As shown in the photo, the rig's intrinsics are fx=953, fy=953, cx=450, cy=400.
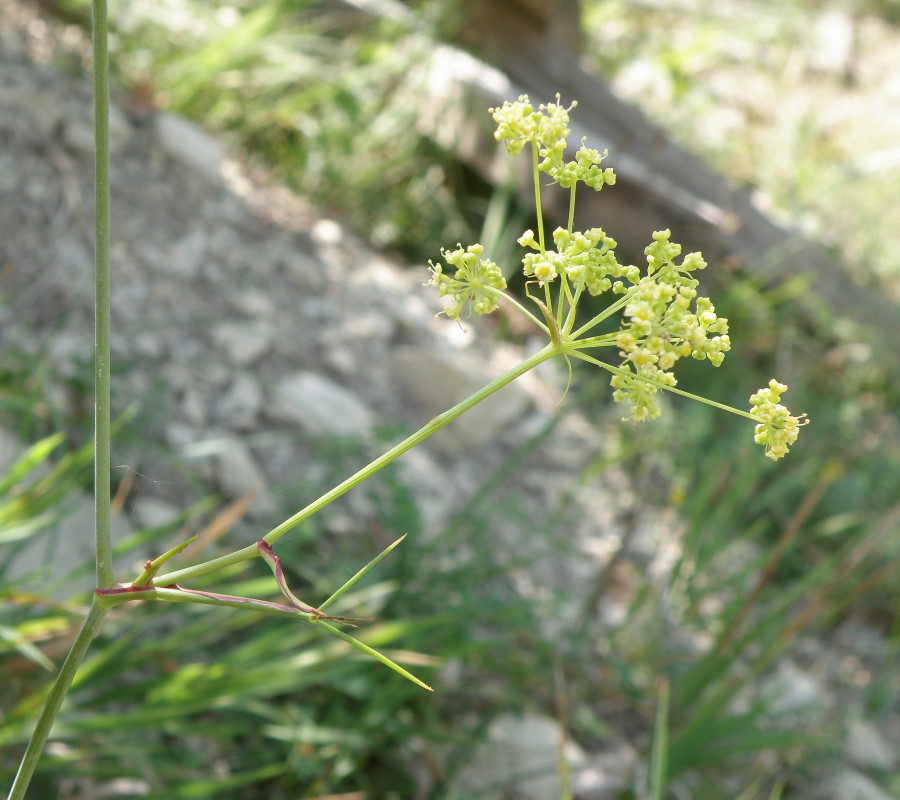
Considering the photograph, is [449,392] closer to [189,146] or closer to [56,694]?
[189,146]

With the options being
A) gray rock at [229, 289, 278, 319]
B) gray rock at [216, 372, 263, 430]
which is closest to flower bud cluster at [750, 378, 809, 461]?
gray rock at [216, 372, 263, 430]

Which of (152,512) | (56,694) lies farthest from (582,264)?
(152,512)

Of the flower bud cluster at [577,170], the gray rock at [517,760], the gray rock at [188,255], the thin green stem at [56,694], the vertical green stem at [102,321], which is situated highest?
the flower bud cluster at [577,170]

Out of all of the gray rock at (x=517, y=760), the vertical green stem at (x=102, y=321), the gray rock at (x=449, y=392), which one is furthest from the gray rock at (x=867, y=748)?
the vertical green stem at (x=102, y=321)

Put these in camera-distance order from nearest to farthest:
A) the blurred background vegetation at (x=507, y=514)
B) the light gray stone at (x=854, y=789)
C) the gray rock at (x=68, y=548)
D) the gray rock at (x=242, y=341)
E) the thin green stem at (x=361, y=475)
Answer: the thin green stem at (x=361, y=475)
the blurred background vegetation at (x=507, y=514)
the gray rock at (x=68, y=548)
the light gray stone at (x=854, y=789)
the gray rock at (x=242, y=341)

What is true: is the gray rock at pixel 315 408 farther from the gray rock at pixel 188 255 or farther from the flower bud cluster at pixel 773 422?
the flower bud cluster at pixel 773 422

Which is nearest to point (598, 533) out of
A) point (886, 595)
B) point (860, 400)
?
point (886, 595)

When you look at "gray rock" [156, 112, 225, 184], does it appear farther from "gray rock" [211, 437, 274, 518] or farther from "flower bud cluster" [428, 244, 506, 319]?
"flower bud cluster" [428, 244, 506, 319]
